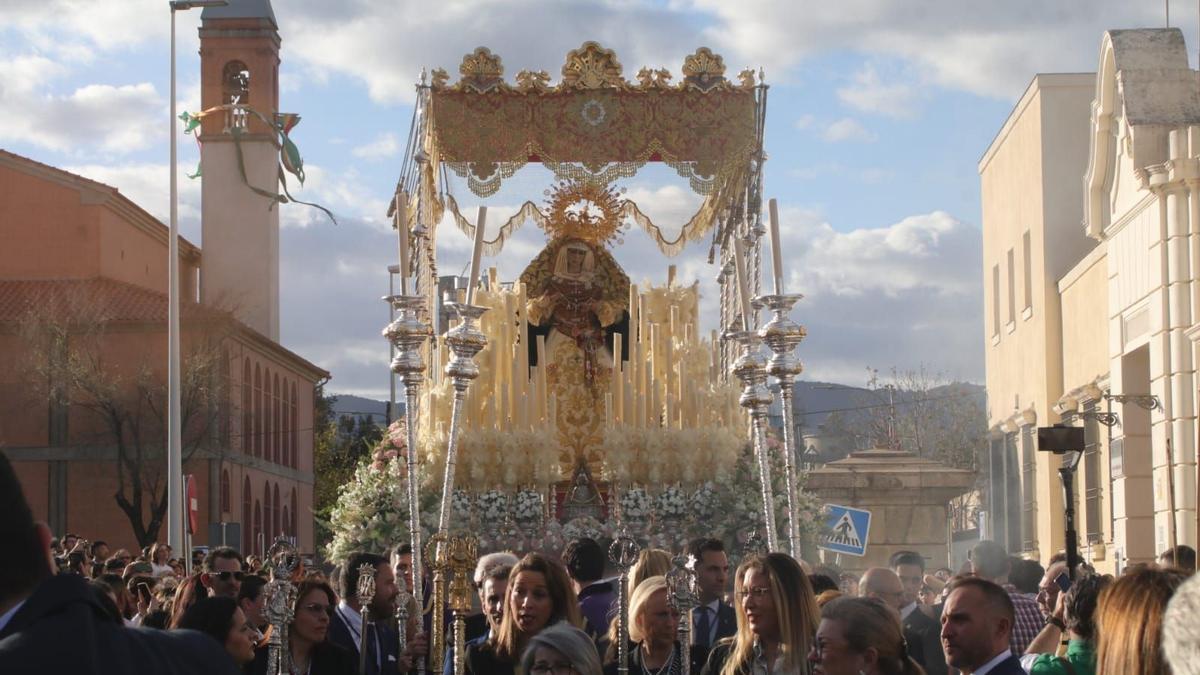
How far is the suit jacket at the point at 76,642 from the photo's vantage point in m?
2.97

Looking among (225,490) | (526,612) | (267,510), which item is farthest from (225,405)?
(526,612)

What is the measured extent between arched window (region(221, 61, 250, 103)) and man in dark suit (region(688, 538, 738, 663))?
159 ft

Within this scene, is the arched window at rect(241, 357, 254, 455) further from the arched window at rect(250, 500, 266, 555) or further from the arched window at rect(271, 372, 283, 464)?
the arched window at rect(271, 372, 283, 464)

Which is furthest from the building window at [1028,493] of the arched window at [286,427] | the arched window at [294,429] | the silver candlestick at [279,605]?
the arched window at [294,429]

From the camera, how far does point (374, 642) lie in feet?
27.7

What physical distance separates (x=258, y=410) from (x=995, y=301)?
26.9 metres

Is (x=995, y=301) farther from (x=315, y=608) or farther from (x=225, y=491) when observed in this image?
(x=315, y=608)

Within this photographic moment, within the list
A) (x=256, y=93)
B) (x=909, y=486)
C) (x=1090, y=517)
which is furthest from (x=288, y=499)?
(x=909, y=486)

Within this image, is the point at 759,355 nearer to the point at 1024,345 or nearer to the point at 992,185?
the point at 1024,345

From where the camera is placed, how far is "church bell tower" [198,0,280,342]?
182 ft

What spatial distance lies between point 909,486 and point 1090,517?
21.4 feet

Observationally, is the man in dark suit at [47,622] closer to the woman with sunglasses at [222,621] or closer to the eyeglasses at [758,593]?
the woman with sunglasses at [222,621]

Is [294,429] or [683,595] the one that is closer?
[683,595]

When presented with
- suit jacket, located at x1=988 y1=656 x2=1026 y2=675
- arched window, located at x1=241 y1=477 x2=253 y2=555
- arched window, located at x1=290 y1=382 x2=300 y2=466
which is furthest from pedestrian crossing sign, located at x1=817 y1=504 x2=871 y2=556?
arched window, located at x1=290 y1=382 x2=300 y2=466
